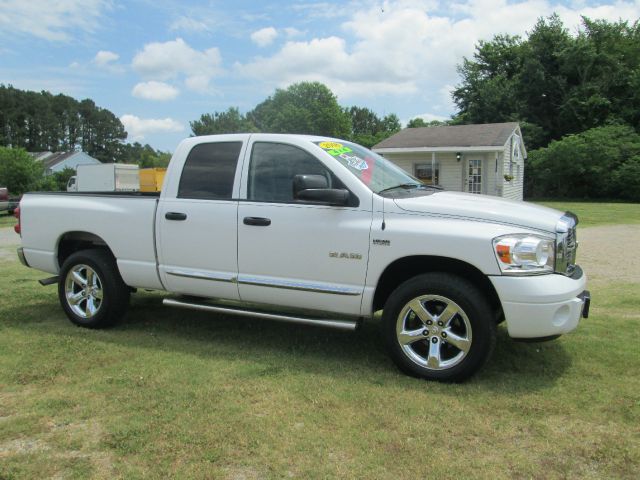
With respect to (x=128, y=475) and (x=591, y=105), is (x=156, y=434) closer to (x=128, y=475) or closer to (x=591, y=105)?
(x=128, y=475)

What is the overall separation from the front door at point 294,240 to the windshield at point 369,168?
0.20 metres

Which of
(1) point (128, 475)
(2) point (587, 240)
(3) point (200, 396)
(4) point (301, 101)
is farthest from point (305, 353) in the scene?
(4) point (301, 101)

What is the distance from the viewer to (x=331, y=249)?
4398 mm

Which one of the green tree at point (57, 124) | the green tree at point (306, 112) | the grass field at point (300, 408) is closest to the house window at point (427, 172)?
the grass field at point (300, 408)

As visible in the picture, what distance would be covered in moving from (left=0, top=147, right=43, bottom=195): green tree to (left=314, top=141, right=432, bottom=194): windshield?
2784cm

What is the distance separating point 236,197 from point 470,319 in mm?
2206

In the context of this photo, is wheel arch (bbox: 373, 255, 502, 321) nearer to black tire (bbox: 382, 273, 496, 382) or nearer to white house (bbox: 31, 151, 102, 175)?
black tire (bbox: 382, 273, 496, 382)

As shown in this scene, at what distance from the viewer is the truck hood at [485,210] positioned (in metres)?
3.99

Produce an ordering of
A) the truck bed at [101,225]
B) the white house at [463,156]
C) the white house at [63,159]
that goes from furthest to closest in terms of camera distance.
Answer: the white house at [63,159] < the white house at [463,156] < the truck bed at [101,225]

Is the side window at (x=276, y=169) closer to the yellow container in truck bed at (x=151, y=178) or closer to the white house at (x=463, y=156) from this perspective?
the white house at (x=463, y=156)

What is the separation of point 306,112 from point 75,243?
58.8 meters

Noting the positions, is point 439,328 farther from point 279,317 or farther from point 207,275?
point 207,275

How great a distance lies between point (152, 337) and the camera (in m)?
5.36

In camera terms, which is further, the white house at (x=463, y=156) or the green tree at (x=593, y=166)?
the green tree at (x=593, y=166)
